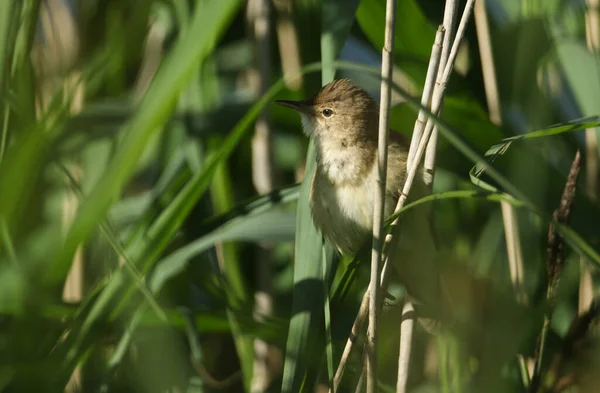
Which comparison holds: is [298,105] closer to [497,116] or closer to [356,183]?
[356,183]

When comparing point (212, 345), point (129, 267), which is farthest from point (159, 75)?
point (212, 345)

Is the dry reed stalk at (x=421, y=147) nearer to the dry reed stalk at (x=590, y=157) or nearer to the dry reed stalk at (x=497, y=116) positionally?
the dry reed stalk at (x=497, y=116)

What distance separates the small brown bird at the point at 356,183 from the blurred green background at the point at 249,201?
0.09 m

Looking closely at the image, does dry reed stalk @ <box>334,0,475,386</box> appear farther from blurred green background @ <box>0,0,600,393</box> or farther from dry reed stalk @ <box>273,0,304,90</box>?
dry reed stalk @ <box>273,0,304,90</box>

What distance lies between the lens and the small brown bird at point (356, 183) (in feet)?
7.27

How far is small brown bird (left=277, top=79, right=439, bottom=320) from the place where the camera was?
87.2 inches

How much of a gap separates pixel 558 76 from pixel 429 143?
1.24 m

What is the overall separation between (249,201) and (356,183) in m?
0.35

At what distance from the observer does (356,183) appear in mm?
2387

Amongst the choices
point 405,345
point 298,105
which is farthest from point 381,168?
point 298,105

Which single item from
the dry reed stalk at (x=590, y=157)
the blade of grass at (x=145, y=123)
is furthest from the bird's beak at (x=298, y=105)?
the blade of grass at (x=145, y=123)

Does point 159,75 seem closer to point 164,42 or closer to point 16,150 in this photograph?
point 16,150

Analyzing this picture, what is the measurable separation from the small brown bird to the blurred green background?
93 mm

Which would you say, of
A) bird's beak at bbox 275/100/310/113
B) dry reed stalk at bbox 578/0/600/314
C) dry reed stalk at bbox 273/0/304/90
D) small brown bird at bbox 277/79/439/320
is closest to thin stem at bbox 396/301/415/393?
small brown bird at bbox 277/79/439/320
